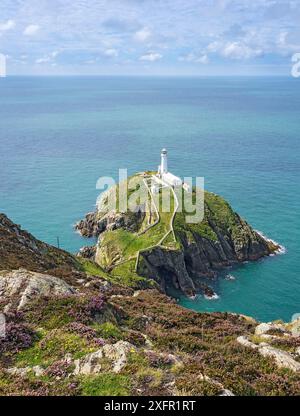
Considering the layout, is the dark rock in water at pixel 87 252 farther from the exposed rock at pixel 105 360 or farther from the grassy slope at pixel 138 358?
the exposed rock at pixel 105 360

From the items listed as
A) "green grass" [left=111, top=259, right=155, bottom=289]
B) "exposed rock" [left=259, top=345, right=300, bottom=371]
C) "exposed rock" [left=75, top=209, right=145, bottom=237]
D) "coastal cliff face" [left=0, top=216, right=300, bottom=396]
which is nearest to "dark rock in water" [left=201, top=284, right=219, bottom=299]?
"green grass" [left=111, top=259, right=155, bottom=289]

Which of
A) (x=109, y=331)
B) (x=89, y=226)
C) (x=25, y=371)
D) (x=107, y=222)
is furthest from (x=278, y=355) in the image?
(x=89, y=226)

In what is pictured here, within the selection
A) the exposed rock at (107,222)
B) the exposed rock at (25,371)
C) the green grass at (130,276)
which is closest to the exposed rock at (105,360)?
the exposed rock at (25,371)

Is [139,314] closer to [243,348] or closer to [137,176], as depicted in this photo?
[243,348]

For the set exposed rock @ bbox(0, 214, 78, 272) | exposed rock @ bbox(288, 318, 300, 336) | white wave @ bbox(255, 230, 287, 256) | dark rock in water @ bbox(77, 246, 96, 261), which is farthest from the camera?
dark rock in water @ bbox(77, 246, 96, 261)

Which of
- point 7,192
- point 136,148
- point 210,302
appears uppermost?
point 136,148

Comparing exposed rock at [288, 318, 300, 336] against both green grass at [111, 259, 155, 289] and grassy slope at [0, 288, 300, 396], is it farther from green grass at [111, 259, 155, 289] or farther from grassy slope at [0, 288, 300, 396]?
green grass at [111, 259, 155, 289]

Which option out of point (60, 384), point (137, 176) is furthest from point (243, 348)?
point (137, 176)
